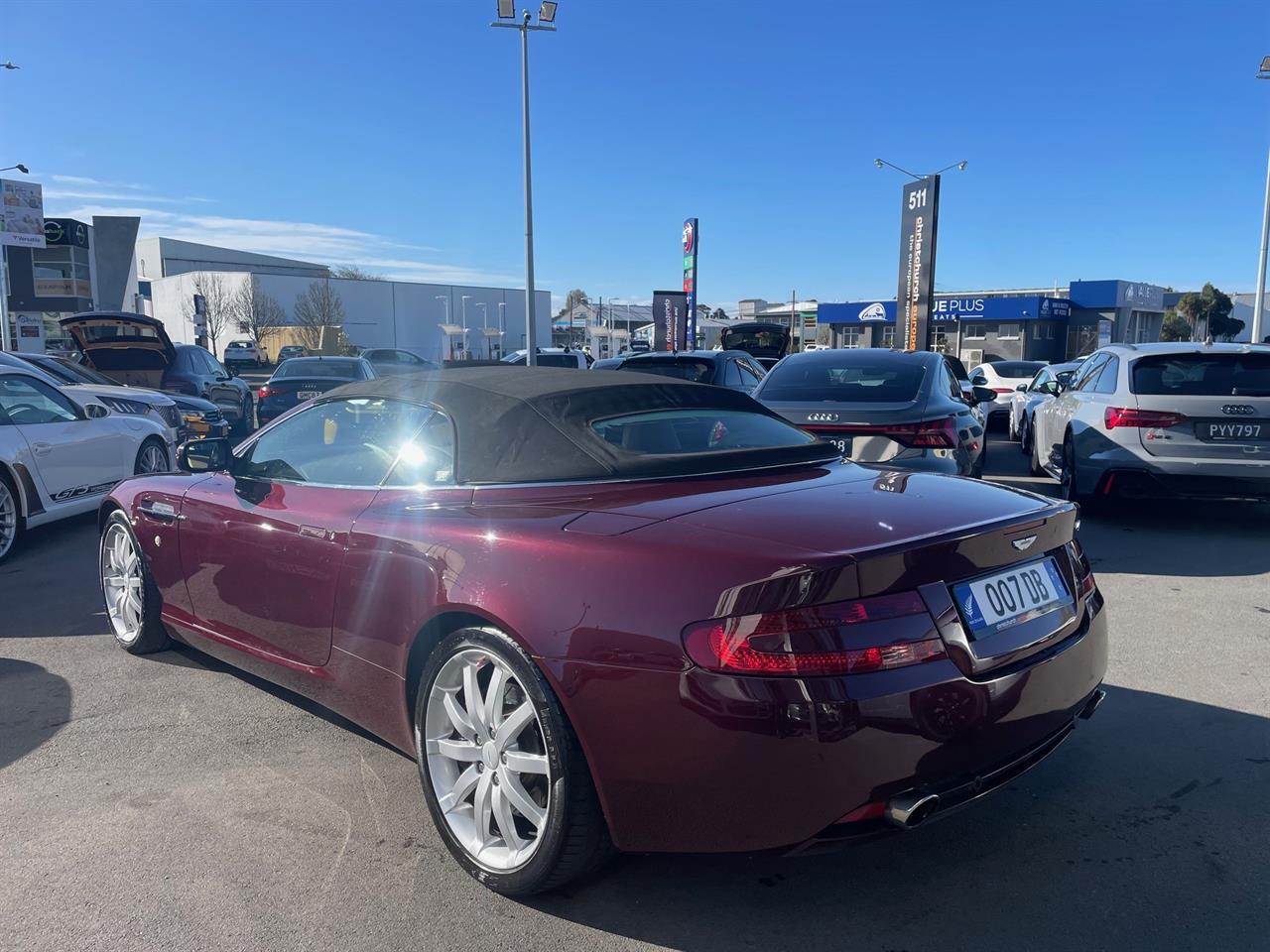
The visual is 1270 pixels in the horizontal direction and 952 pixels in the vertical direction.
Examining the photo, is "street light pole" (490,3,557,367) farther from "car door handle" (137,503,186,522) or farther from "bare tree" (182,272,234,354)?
"bare tree" (182,272,234,354)

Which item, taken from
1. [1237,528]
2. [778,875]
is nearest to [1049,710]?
[778,875]

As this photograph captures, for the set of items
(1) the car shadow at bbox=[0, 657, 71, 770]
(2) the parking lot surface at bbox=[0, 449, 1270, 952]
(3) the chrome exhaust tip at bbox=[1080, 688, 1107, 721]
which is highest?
(3) the chrome exhaust tip at bbox=[1080, 688, 1107, 721]

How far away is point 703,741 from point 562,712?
16.4 inches

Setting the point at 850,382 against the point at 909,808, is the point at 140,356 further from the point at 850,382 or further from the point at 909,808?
the point at 909,808

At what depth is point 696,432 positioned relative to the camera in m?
3.61

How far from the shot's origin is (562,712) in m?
2.44

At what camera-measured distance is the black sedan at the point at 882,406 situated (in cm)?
645

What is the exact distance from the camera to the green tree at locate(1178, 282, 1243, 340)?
59.6 m

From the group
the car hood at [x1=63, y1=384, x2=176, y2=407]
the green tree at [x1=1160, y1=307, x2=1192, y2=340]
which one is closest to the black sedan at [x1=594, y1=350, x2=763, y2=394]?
the car hood at [x1=63, y1=384, x2=176, y2=407]

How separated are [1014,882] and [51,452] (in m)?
7.31

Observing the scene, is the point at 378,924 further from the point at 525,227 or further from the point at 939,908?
the point at 525,227

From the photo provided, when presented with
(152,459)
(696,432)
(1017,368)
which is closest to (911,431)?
(696,432)

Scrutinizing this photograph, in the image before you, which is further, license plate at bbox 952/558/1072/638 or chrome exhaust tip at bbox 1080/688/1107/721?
chrome exhaust tip at bbox 1080/688/1107/721

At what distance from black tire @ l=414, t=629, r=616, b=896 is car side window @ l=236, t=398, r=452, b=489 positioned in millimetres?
873
